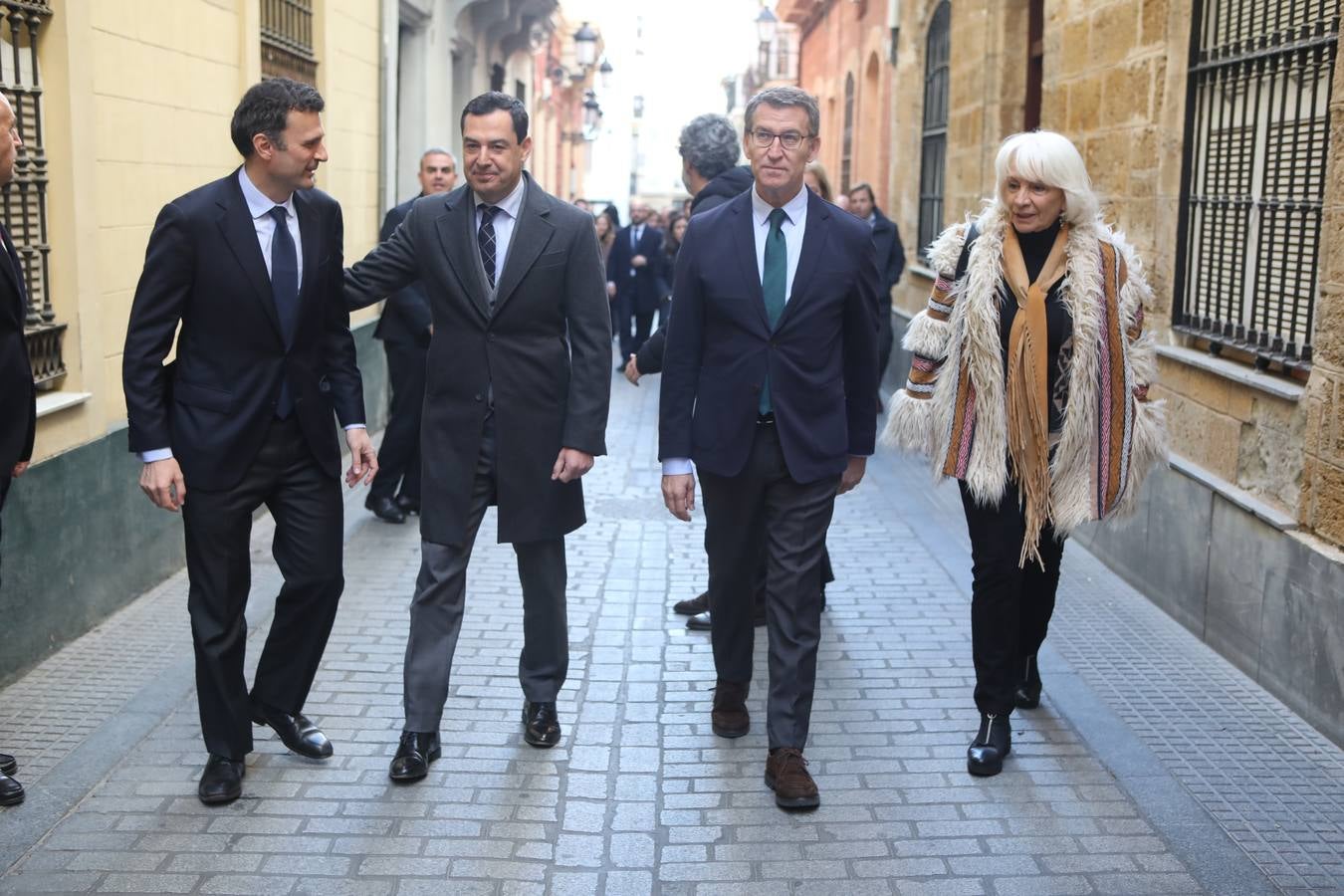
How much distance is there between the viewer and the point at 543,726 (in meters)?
5.12

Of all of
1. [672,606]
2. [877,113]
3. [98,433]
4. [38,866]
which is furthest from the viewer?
[877,113]

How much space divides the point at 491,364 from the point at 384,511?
4102mm

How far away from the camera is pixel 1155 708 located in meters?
5.61

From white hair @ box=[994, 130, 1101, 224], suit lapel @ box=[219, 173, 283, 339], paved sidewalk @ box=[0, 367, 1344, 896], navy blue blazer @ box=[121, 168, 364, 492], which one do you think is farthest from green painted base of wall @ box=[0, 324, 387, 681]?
white hair @ box=[994, 130, 1101, 224]

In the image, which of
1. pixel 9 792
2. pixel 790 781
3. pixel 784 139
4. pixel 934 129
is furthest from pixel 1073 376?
pixel 934 129

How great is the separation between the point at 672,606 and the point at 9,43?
3.38 meters

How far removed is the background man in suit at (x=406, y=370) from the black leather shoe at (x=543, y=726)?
3.39 m

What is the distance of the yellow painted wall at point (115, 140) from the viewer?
626 cm

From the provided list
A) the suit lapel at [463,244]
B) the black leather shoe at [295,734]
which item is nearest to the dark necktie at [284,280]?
the suit lapel at [463,244]

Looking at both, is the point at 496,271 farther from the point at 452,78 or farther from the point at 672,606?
the point at 452,78

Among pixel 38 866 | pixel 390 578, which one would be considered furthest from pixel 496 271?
pixel 390 578

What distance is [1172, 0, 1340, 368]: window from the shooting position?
6102 mm

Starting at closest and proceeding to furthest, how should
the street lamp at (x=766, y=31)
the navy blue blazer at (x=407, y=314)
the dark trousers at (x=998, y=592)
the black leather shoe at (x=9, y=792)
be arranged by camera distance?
the black leather shoe at (x=9, y=792) → the dark trousers at (x=998, y=592) → the navy blue blazer at (x=407, y=314) → the street lamp at (x=766, y=31)

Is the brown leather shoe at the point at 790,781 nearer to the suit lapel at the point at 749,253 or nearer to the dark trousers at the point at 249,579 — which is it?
the suit lapel at the point at 749,253
